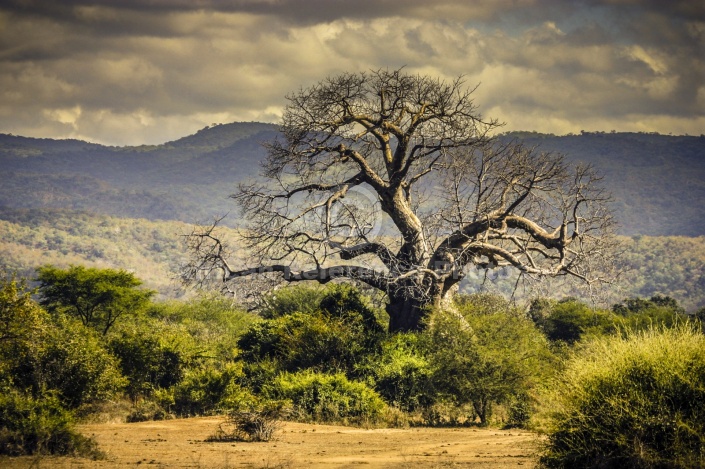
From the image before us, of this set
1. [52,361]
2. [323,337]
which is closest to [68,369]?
[52,361]

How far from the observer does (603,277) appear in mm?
25078

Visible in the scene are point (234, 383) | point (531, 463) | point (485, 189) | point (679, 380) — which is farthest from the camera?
point (485, 189)

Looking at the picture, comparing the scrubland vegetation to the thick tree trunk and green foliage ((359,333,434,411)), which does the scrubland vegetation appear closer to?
green foliage ((359,333,434,411))

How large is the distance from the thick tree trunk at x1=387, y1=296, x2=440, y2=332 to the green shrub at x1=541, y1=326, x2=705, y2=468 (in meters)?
12.6

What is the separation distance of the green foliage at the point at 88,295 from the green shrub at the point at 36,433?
17.5m

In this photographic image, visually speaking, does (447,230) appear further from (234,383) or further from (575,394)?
(575,394)

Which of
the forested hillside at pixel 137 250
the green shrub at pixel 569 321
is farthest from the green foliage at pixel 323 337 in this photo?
the forested hillside at pixel 137 250

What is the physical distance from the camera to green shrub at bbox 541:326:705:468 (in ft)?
35.7

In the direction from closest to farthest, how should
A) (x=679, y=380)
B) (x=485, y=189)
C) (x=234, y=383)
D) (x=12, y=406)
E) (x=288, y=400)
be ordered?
(x=679, y=380), (x=12, y=406), (x=288, y=400), (x=234, y=383), (x=485, y=189)

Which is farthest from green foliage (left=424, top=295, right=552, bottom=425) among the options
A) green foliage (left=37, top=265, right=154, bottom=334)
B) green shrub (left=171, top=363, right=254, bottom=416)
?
green foliage (left=37, top=265, right=154, bottom=334)

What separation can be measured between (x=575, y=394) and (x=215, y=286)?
52.2ft

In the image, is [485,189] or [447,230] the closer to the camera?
[485,189]

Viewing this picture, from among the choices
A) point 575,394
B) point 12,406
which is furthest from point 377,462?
point 12,406

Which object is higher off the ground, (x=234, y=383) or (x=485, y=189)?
(x=485, y=189)
